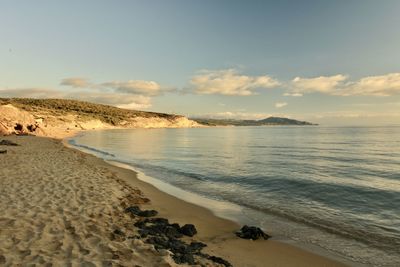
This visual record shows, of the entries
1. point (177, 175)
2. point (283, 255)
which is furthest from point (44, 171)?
point (283, 255)

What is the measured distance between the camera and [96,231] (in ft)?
29.3

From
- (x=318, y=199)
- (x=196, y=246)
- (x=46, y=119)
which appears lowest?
(x=318, y=199)

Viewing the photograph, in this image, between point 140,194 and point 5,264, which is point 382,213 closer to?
point 140,194

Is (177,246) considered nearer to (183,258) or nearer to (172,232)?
(183,258)

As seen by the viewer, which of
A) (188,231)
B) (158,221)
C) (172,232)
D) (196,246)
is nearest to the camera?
(196,246)

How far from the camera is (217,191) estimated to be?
1881cm

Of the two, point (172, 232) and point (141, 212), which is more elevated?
point (172, 232)

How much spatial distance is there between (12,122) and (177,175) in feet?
173

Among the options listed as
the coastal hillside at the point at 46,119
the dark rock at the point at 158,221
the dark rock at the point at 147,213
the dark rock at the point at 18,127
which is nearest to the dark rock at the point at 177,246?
the dark rock at the point at 158,221

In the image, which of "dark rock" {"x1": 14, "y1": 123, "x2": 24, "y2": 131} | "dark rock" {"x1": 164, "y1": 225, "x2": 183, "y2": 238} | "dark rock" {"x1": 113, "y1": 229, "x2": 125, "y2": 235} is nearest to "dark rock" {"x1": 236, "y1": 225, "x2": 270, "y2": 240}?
"dark rock" {"x1": 164, "y1": 225, "x2": 183, "y2": 238}

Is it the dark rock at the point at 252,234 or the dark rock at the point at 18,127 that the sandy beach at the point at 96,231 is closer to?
the dark rock at the point at 252,234

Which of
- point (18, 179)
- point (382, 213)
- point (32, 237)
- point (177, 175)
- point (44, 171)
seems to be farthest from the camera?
point (177, 175)

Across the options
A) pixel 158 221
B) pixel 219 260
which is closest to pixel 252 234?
pixel 219 260

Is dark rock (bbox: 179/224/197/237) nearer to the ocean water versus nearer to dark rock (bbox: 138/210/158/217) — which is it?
dark rock (bbox: 138/210/158/217)
